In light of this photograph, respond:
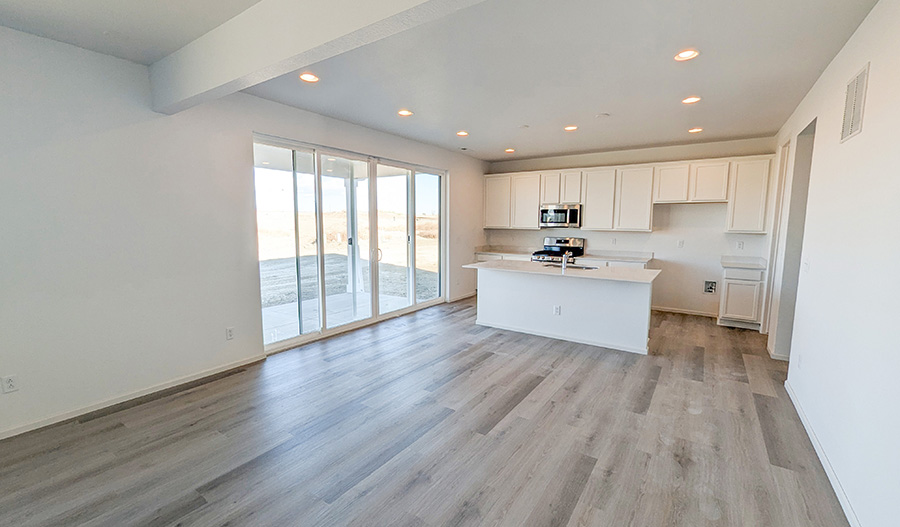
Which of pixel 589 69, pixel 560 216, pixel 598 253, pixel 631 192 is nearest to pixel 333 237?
pixel 589 69

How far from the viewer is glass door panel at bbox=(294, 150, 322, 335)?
13.8 feet

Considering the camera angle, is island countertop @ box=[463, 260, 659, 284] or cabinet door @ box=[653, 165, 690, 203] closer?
island countertop @ box=[463, 260, 659, 284]

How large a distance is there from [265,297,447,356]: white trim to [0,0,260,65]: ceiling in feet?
9.29

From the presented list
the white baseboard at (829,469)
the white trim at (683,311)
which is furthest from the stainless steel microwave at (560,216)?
the white baseboard at (829,469)

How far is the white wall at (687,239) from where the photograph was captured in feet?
17.8

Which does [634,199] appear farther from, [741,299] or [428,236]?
[428,236]

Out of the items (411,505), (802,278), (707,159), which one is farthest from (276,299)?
(707,159)

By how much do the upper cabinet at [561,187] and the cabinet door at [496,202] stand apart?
2.41ft

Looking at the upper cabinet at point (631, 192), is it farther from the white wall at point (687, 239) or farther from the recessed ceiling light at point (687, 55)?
the recessed ceiling light at point (687, 55)

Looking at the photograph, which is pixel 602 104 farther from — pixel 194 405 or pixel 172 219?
pixel 194 405

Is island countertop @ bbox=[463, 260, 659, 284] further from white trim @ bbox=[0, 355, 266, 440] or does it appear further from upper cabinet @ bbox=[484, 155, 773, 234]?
white trim @ bbox=[0, 355, 266, 440]

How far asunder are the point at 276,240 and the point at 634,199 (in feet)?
16.8

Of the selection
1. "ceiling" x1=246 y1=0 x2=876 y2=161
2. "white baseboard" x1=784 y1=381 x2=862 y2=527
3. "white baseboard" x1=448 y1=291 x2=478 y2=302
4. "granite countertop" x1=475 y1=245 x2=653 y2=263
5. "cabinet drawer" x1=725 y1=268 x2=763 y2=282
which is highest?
"ceiling" x1=246 y1=0 x2=876 y2=161

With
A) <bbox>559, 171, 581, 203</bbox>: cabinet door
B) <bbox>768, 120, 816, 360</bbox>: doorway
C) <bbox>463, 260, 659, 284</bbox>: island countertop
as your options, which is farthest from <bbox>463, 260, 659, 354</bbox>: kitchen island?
<bbox>559, 171, 581, 203</bbox>: cabinet door
